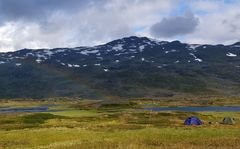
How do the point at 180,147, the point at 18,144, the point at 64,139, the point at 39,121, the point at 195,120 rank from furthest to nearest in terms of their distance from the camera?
the point at 39,121
the point at 195,120
the point at 64,139
the point at 18,144
the point at 180,147

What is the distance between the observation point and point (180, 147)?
33.3 m

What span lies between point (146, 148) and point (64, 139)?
16853mm

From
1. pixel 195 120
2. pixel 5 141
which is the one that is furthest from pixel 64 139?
pixel 195 120

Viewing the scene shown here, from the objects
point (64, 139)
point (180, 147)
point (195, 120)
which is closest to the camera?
point (180, 147)

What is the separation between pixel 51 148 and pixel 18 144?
8.66 m

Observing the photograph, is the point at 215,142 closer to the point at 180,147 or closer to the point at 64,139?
the point at 180,147

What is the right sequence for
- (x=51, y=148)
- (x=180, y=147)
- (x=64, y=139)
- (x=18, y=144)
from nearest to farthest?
(x=180, y=147) < (x=51, y=148) < (x=18, y=144) < (x=64, y=139)

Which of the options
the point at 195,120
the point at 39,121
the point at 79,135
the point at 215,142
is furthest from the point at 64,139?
the point at 39,121

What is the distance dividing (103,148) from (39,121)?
50.4m

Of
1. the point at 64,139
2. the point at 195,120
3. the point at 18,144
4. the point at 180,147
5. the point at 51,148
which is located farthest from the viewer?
the point at 195,120

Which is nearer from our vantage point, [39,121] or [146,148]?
[146,148]

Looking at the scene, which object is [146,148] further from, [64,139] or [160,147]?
[64,139]

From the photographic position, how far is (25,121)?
273 ft

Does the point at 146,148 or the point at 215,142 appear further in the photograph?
the point at 215,142
